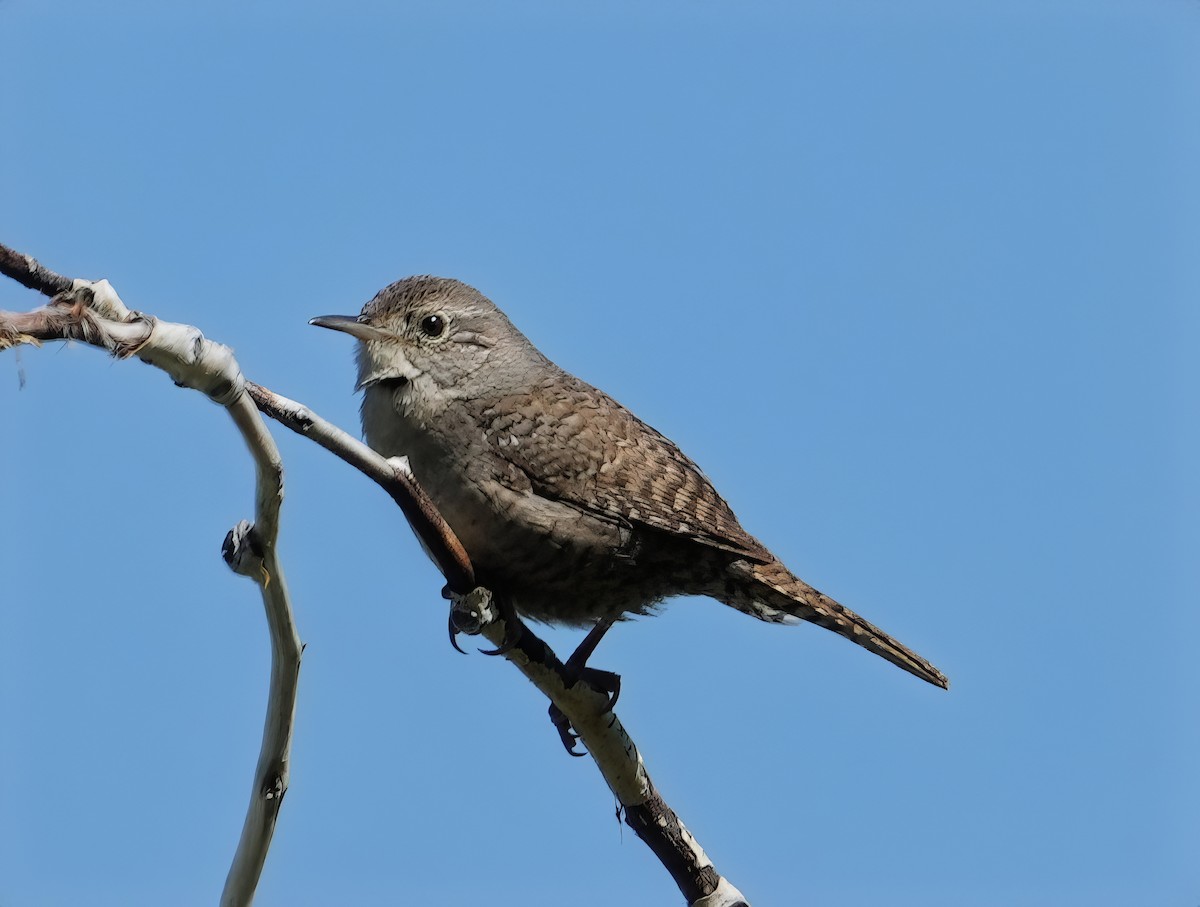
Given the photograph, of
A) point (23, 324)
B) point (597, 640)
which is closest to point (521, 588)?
point (597, 640)

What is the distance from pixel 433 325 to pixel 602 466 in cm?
108

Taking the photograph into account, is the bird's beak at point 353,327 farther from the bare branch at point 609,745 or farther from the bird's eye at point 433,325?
the bare branch at point 609,745

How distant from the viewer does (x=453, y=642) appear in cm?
510

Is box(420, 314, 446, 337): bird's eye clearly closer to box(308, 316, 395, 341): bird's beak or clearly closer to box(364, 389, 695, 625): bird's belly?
box(308, 316, 395, 341): bird's beak

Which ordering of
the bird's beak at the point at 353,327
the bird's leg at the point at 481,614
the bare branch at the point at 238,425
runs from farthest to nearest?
the bird's beak at the point at 353,327, the bird's leg at the point at 481,614, the bare branch at the point at 238,425

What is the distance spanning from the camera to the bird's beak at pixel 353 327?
6023 mm

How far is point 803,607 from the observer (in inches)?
231

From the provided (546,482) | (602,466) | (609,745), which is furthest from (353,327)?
(609,745)

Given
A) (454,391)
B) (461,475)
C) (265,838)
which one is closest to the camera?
(265,838)

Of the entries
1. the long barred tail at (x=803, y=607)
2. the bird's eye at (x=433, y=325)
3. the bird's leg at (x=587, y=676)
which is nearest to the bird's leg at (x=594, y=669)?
the bird's leg at (x=587, y=676)

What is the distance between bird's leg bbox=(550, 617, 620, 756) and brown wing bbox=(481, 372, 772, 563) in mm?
509

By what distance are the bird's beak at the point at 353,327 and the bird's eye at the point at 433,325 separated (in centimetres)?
15

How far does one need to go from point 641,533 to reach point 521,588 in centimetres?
56

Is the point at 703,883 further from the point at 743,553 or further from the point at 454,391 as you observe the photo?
the point at 454,391
